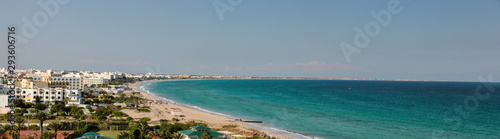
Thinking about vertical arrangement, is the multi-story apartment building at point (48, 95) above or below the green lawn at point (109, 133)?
above

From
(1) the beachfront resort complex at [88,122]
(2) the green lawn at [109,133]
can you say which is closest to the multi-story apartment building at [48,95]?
(1) the beachfront resort complex at [88,122]

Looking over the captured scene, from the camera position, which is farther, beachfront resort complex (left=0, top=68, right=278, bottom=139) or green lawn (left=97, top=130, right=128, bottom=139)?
green lawn (left=97, top=130, right=128, bottom=139)

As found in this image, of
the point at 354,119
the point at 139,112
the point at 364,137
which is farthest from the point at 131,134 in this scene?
the point at 354,119

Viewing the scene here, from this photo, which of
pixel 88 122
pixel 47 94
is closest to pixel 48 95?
pixel 47 94

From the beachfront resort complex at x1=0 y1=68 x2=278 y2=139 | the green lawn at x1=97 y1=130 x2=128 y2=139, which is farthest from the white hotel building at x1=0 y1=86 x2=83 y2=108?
the green lawn at x1=97 y1=130 x2=128 y2=139

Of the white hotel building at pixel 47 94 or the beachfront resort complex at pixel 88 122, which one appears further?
the white hotel building at pixel 47 94

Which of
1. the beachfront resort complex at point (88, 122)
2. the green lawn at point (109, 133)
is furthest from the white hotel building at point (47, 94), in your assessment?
the green lawn at point (109, 133)

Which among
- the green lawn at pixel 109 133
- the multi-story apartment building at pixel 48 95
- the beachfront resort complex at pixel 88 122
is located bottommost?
the green lawn at pixel 109 133

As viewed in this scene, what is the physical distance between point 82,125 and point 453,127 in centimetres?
Answer: 4973

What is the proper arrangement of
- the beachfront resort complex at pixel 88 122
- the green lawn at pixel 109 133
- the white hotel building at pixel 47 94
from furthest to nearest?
the white hotel building at pixel 47 94
the green lawn at pixel 109 133
the beachfront resort complex at pixel 88 122

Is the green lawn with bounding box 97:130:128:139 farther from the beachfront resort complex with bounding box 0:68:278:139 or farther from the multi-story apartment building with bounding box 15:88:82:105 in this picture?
the multi-story apartment building with bounding box 15:88:82:105

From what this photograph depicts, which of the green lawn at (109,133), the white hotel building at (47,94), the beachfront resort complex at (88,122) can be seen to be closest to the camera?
the beachfront resort complex at (88,122)

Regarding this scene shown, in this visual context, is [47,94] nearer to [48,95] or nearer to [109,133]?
[48,95]

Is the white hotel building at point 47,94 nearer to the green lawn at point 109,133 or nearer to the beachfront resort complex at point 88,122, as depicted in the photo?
the beachfront resort complex at point 88,122
